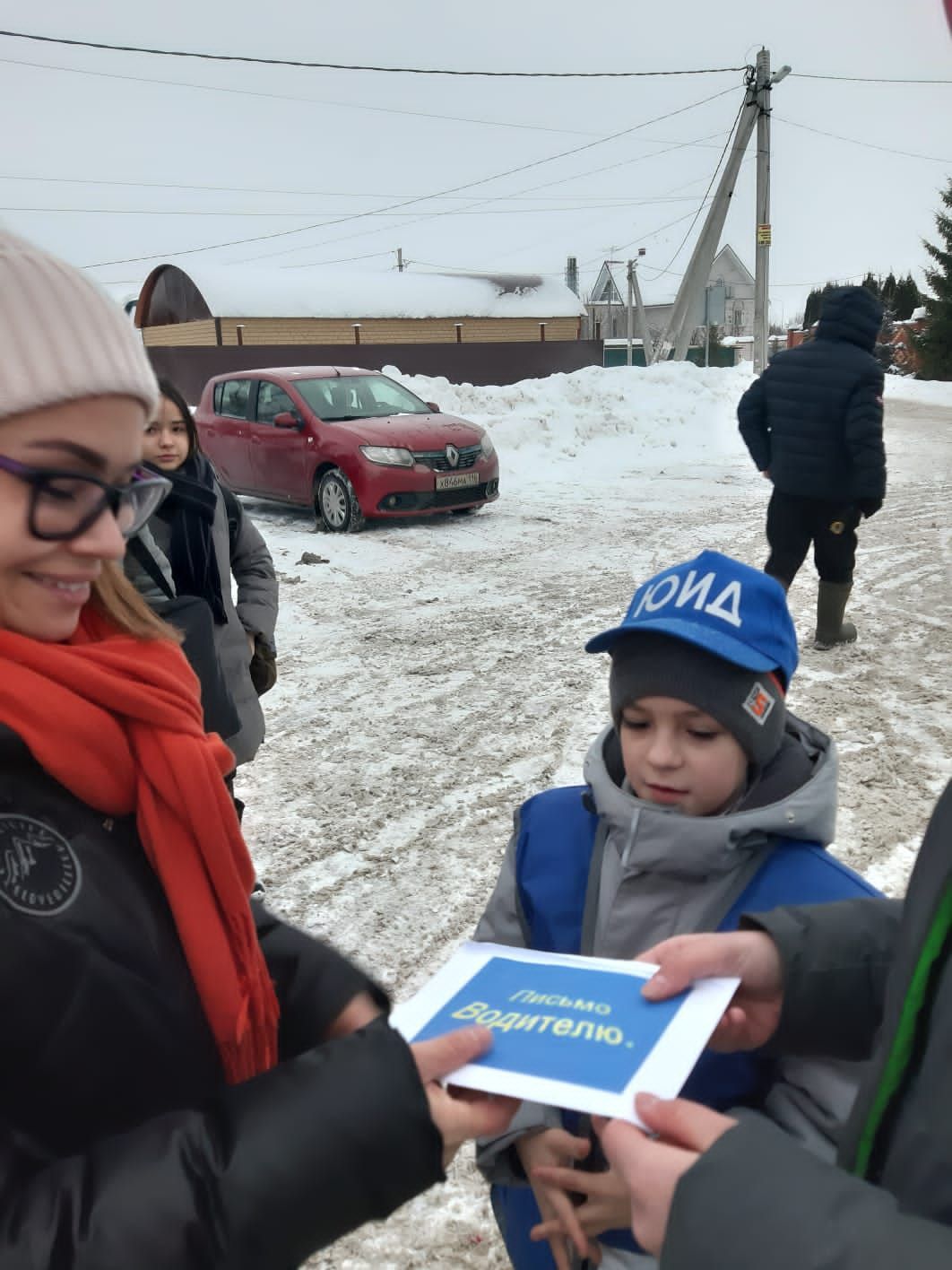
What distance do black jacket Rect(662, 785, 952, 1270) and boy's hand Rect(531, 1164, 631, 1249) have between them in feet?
1.31

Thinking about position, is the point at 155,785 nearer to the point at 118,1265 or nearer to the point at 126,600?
the point at 126,600

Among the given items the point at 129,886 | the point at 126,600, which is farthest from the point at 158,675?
the point at 129,886

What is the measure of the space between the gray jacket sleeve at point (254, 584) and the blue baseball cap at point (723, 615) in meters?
2.01

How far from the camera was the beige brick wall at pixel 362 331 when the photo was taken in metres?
27.4

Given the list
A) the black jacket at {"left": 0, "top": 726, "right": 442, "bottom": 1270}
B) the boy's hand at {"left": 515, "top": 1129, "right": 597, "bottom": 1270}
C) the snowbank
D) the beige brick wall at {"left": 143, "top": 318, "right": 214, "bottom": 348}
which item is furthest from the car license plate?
the beige brick wall at {"left": 143, "top": 318, "right": 214, "bottom": 348}

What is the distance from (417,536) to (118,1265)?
8650 millimetres

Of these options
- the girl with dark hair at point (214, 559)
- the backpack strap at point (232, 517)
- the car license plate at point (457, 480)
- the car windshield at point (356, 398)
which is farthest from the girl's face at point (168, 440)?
the car windshield at point (356, 398)

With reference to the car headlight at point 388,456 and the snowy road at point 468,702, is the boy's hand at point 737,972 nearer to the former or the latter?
the snowy road at point 468,702

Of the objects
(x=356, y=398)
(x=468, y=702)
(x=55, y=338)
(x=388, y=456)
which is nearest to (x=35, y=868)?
(x=55, y=338)

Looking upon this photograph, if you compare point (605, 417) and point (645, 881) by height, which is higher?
point (605, 417)

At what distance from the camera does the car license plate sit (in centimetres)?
960

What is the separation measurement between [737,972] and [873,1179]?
37cm

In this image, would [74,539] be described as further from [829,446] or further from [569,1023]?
[829,446]

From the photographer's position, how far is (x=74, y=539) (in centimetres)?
104
